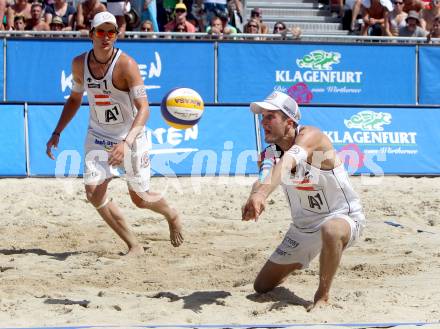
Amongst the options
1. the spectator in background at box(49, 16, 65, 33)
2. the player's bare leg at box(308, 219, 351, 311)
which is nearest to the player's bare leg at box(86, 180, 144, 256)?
the player's bare leg at box(308, 219, 351, 311)

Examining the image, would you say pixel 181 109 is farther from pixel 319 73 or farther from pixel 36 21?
pixel 36 21

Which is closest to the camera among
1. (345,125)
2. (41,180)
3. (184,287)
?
(184,287)

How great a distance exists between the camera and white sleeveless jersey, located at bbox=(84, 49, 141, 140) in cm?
733

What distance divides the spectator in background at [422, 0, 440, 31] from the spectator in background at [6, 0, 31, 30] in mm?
6558

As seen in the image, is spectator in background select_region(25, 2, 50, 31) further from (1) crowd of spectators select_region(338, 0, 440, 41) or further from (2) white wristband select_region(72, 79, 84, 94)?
(2) white wristband select_region(72, 79, 84, 94)

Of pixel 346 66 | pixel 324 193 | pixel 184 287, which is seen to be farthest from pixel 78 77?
pixel 346 66

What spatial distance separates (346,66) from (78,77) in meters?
5.97

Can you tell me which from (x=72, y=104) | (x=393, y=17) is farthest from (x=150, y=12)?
(x=72, y=104)

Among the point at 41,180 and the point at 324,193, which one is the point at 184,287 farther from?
the point at 41,180

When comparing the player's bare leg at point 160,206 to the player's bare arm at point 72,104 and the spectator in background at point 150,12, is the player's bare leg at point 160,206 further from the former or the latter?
the spectator in background at point 150,12

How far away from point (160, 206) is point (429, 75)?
6561mm

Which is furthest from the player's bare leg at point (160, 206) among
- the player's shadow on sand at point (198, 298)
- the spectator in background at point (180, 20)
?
the spectator in background at point (180, 20)

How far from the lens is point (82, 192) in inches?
402

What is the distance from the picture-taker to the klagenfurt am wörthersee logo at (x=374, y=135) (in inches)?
461
